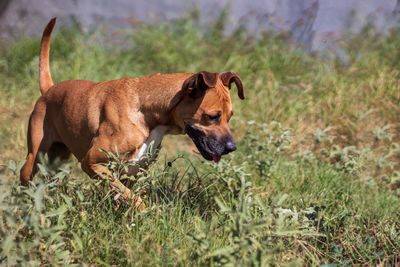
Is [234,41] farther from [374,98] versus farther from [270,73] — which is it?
[374,98]

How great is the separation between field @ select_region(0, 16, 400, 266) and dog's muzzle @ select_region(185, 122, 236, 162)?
0.22m

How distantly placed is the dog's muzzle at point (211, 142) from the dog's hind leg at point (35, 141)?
1.69 m

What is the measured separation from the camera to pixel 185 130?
3613mm

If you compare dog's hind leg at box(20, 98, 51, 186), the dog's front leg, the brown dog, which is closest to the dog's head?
the brown dog

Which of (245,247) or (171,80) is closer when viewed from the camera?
(245,247)

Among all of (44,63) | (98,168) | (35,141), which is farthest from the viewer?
(44,63)

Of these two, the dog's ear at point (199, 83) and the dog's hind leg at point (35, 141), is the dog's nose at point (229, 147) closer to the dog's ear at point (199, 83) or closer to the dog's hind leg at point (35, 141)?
the dog's ear at point (199, 83)

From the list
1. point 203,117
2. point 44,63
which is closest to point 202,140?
point 203,117

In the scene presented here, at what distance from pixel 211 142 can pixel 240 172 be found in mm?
430

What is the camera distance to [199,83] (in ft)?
11.4

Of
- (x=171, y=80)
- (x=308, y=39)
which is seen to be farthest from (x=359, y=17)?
(x=171, y=80)

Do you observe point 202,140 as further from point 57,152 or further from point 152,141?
point 57,152

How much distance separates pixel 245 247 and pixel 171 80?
193 centimetres

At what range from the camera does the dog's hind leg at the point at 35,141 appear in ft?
13.7
